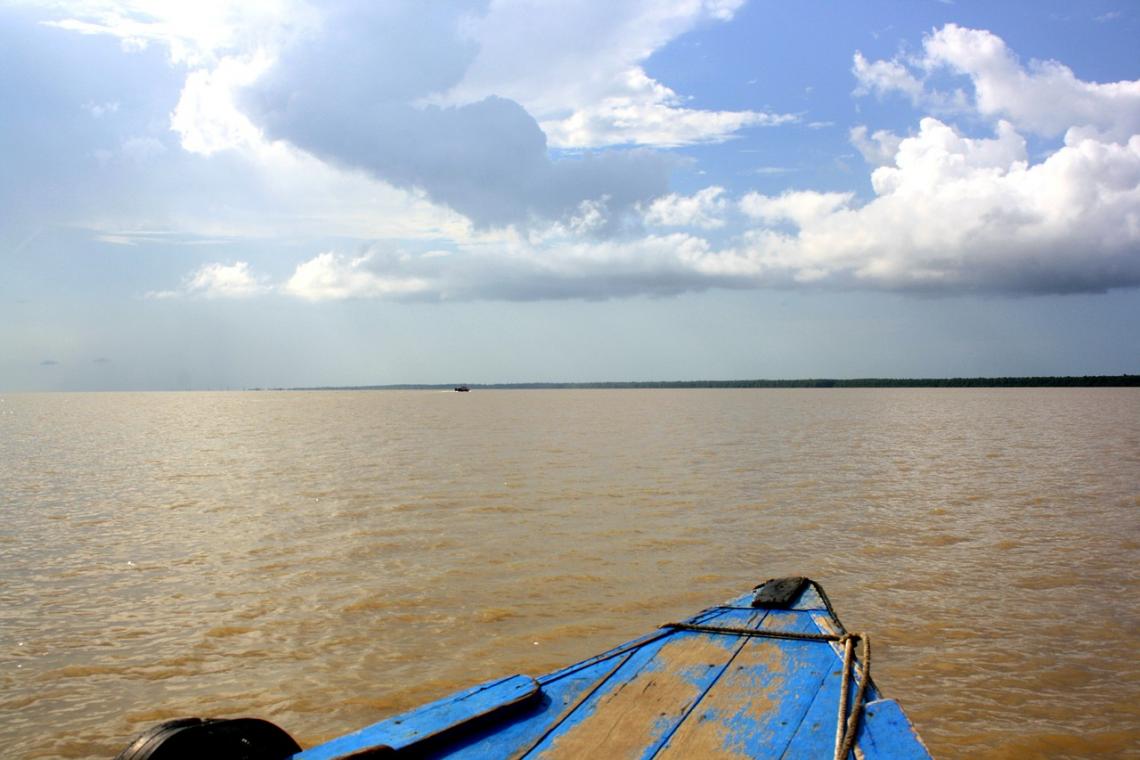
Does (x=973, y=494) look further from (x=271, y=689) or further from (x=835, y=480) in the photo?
(x=271, y=689)

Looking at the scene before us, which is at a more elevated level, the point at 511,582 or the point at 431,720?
the point at 431,720

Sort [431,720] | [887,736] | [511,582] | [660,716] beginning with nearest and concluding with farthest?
[887,736], [431,720], [660,716], [511,582]

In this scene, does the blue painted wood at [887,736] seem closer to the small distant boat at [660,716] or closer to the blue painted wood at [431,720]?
the small distant boat at [660,716]

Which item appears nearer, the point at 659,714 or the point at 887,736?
the point at 887,736

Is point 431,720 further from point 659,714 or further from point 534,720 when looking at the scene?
point 659,714

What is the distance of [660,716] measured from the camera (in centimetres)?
434

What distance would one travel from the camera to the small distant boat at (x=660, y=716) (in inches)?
155

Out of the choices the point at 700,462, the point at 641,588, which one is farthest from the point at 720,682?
the point at 700,462

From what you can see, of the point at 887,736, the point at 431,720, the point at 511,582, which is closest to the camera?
the point at 887,736

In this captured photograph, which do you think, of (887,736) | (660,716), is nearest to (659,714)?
(660,716)

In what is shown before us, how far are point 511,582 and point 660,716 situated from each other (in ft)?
20.6

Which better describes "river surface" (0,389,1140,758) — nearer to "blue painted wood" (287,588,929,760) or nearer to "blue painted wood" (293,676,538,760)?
"blue painted wood" (287,588,929,760)

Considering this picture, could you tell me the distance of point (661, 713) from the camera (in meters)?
4.38

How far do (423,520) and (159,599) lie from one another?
5455 millimetres
